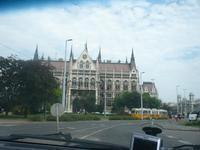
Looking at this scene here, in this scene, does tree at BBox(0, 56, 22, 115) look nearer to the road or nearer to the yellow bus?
the yellow bus

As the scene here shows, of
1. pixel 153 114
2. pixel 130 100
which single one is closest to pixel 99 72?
pixel 153 114

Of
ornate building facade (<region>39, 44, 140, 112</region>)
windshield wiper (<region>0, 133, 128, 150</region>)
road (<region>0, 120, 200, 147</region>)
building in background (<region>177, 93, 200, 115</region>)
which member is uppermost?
ornate building facade (<region>39, 44, 140, 112</region>)

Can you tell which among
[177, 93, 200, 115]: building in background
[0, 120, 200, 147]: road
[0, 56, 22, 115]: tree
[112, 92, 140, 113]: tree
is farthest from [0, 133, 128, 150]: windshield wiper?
[0, 56, 22, 115]: tree

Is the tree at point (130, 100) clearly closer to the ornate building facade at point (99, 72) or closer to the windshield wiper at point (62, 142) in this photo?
the ornate building facade at point (99, 72)

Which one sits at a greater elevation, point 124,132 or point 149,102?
point 149,102

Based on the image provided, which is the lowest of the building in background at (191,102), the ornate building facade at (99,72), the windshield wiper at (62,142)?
the windshield wiper at (62,142)

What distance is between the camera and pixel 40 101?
39.9 m

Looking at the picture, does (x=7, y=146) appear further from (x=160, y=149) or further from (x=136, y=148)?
(x=160, y=149)

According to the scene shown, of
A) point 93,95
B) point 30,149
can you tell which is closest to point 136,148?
point 30,149

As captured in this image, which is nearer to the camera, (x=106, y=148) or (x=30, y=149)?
(x=30, y=149)

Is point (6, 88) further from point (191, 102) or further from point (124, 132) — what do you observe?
point (124, 132)

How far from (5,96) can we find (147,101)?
58.5 ft

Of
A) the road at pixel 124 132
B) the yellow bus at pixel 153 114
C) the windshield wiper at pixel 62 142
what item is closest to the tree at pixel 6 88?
the yellow bus at pixel 153 114

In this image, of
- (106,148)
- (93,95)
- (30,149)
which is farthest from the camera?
(93,95)
